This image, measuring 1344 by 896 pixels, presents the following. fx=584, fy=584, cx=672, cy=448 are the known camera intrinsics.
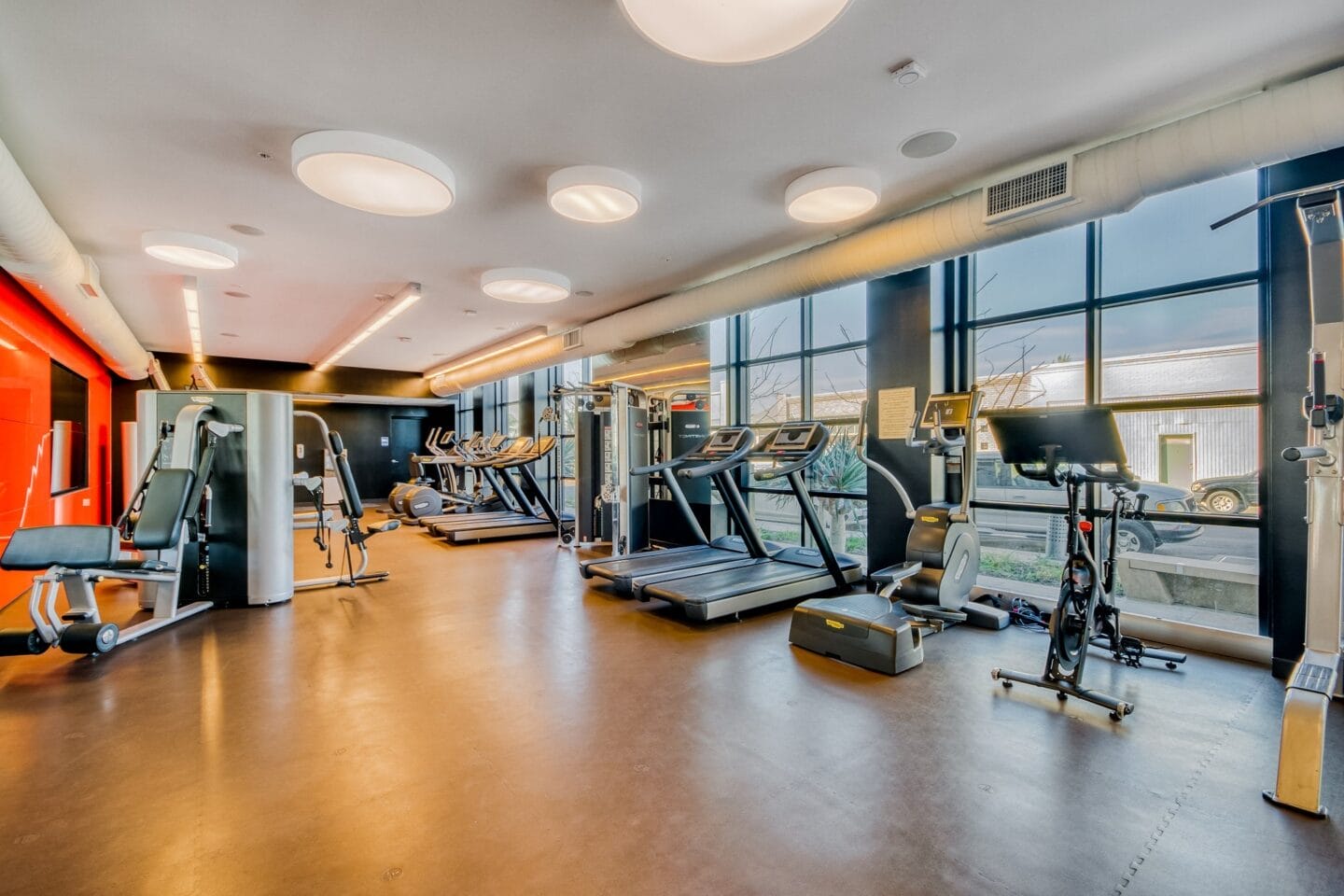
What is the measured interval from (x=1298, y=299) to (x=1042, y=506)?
6.56 ft

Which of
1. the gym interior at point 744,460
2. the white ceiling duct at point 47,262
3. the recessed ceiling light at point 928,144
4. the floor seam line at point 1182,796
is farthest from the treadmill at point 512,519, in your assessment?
the floor seam line at point 1182,796

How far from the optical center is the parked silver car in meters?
4.19

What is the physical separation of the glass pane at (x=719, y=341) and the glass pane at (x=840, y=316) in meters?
1.36

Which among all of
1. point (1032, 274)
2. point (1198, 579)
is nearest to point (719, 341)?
A: point (1032, 274)

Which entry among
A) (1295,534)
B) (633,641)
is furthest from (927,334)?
(633,641)

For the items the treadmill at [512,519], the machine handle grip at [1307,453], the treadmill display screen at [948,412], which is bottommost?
the treadmill at [512,519]

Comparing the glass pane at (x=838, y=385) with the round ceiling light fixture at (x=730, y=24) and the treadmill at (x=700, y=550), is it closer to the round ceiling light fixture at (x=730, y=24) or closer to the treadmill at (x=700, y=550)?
the treadmill at (x=700, y=550)

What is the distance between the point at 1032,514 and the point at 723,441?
2679 mm

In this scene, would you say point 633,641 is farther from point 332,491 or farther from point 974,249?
point 332,491

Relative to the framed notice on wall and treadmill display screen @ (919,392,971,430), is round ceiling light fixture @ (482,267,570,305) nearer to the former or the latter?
the framed notice on wall

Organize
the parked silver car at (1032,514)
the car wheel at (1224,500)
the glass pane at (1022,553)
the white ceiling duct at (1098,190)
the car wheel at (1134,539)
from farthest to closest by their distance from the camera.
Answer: the glass pane at (1022,553) < the car wheel at (1134,539) < the parked silver car at (1032,514) < the white ceiling duct at (1098,190) < the car wheel at (1224,500)

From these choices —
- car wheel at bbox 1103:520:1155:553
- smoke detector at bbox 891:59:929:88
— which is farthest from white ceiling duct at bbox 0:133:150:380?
car wheel at bbox 1103:520:1155:553

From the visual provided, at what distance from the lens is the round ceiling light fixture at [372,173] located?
10.9 ft

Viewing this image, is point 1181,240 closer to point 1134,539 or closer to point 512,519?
point 1134,539
